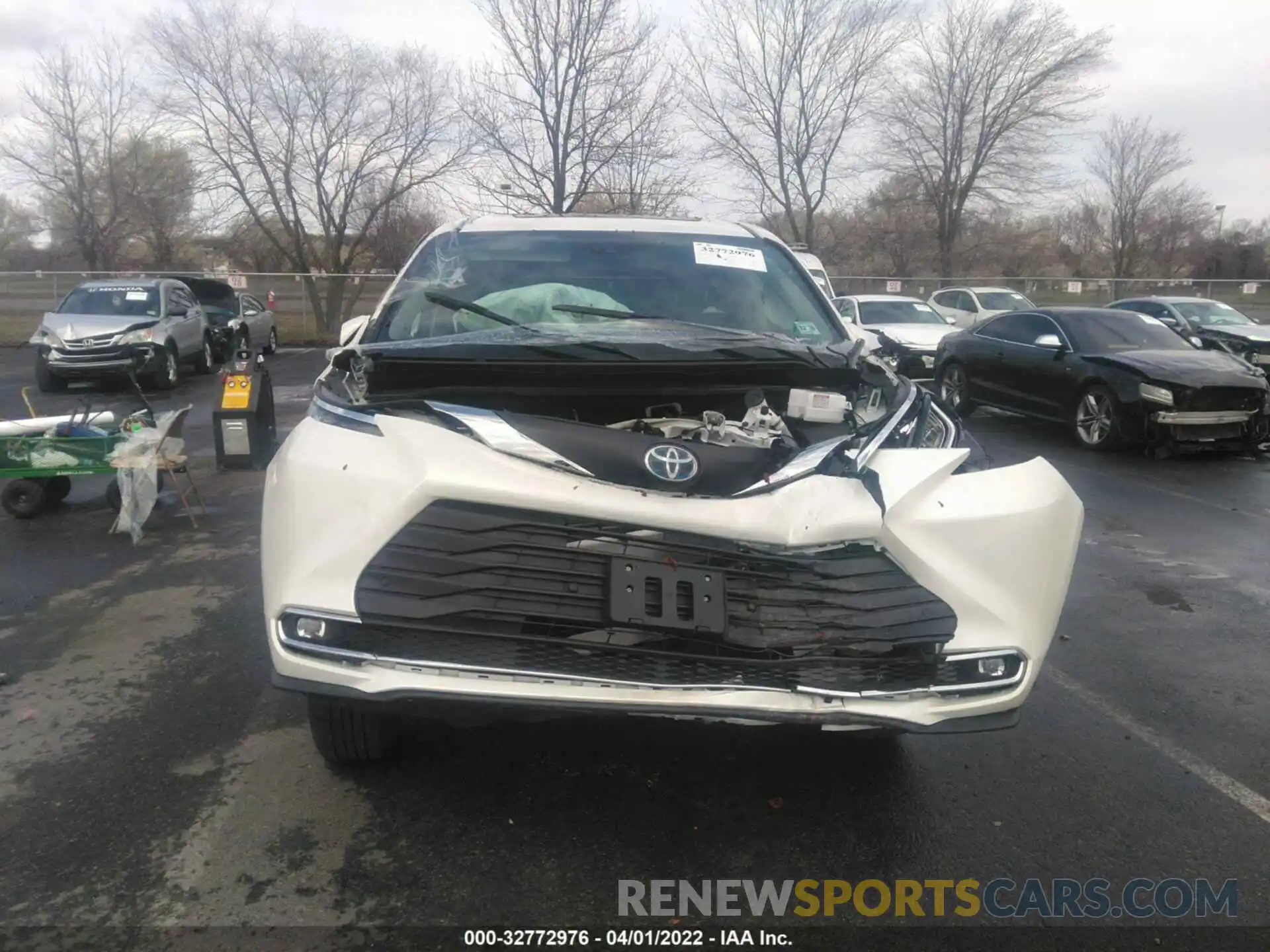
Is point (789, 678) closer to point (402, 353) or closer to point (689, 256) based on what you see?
point (402, 353)

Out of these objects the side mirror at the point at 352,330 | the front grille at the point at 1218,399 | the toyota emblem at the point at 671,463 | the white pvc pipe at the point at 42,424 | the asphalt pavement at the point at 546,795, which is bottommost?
the asphalt pavement at the point at 546,795

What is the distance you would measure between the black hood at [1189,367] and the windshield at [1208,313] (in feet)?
26.0

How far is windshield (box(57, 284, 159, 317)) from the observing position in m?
15.2

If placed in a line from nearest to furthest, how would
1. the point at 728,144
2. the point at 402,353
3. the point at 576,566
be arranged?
the point at 576,566
the point at 402,353
the point at 728,144

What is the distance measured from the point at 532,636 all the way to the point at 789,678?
26.2 inches

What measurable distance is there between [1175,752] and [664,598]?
7.38 ft

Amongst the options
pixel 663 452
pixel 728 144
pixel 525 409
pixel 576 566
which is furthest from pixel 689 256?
pixel 728 144

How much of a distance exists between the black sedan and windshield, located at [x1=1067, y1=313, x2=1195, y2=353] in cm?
1

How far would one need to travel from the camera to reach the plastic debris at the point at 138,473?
19.9 feet

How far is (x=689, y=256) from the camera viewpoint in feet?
13.8

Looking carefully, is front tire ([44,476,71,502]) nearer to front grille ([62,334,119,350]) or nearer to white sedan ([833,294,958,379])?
front grille ([62,334,119,350])

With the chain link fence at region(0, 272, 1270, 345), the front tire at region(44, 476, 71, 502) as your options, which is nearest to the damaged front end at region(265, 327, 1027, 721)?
the front tire at region(44, 476, 71, 502)

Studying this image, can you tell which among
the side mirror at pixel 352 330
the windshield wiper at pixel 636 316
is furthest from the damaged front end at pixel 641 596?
the side mirror at pixel 352 330

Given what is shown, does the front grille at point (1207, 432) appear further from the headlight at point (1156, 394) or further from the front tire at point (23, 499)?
the front tire at point (23, 499)
